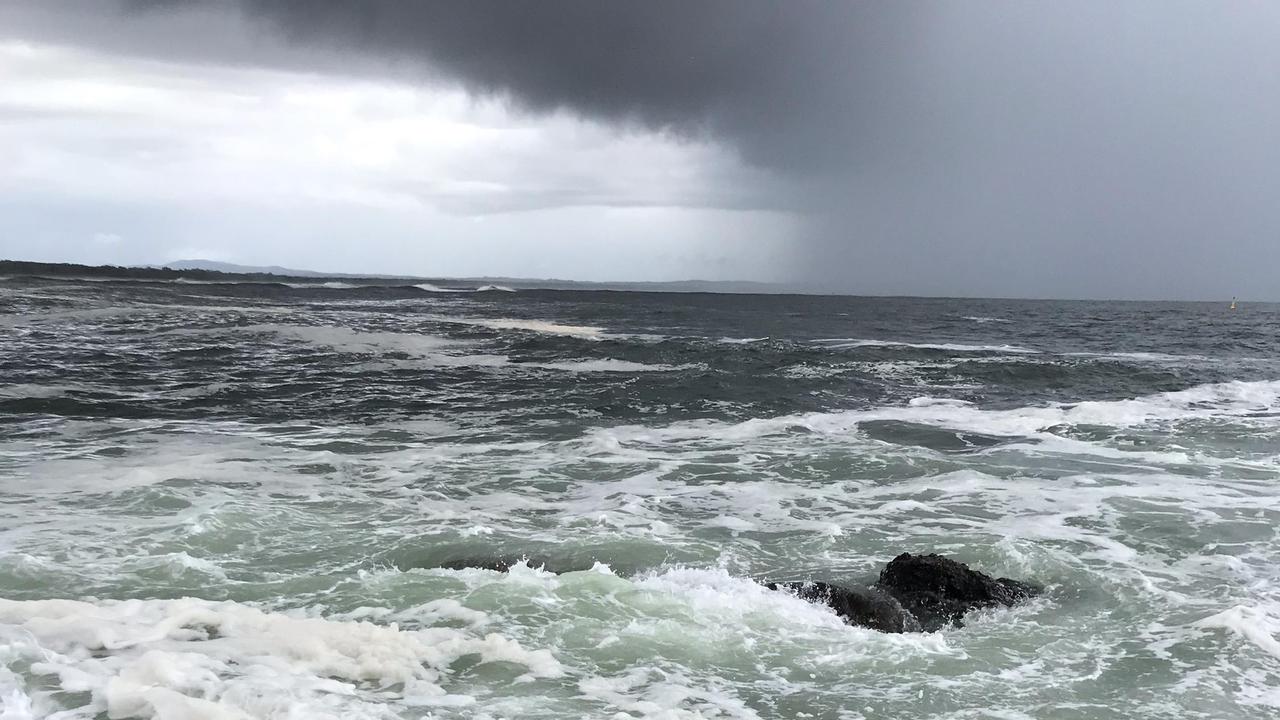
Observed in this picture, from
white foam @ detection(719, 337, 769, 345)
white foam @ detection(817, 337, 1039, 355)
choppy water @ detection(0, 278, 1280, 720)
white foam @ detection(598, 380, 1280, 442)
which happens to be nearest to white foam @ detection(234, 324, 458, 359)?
choppy water @ detection(0, 278, 1280, 720)

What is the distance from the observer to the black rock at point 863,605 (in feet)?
22.5

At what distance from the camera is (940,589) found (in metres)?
7.26

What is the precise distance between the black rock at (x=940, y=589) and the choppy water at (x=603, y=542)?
8.5 inches

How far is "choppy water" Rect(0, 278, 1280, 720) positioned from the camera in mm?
5723

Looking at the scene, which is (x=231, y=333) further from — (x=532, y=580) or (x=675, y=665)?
(x=675, y=665)

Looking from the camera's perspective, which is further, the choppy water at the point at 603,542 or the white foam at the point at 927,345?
the white foam at the point at 927,345

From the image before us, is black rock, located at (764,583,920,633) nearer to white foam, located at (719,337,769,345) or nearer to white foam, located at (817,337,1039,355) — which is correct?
white foam, located at (817,337,1039,355)

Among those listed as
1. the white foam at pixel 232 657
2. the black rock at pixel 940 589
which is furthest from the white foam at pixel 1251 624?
the white foam at pixel 232 657

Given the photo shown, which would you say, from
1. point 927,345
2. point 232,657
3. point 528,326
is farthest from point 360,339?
point 232,657

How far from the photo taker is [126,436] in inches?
539

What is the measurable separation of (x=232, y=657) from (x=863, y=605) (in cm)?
461

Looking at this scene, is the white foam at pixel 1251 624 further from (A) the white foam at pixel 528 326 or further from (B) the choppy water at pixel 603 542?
(A) the white foam at pixel 528 326

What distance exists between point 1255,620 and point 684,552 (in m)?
4.80

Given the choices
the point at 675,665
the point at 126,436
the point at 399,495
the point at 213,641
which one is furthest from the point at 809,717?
the point at 126,436
